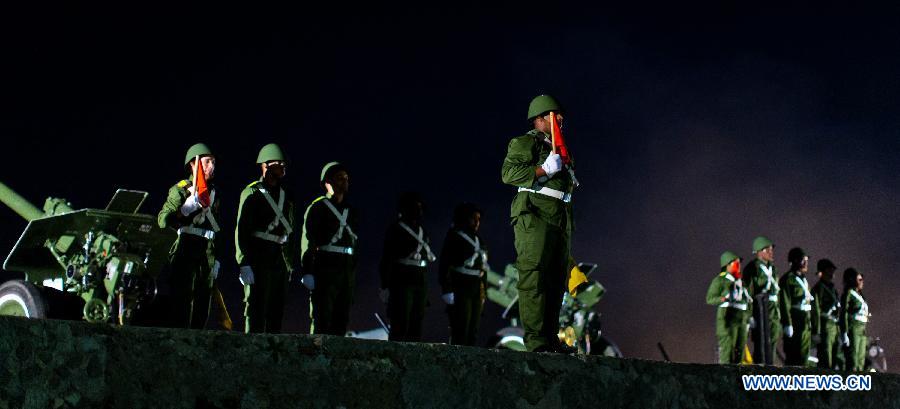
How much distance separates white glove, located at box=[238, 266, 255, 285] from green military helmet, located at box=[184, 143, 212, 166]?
116cm

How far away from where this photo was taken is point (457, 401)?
481 centimetres

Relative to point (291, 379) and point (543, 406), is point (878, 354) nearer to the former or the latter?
point (543, 406)

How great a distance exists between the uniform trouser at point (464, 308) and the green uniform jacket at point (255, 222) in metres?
2.86

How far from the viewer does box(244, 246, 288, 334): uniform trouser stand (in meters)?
8.77

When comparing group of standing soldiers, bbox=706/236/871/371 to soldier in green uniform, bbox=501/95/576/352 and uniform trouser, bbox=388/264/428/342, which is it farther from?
soldier in green uniform, bbox=501/95/576/352

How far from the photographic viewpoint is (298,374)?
427 centimetres

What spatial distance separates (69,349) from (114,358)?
181mm

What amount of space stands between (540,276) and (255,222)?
3315 mm

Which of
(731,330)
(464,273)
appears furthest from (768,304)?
(464,273)

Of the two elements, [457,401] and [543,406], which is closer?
[457,401]

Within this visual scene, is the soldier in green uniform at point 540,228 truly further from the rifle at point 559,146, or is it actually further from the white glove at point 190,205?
the white glove at point 190,205

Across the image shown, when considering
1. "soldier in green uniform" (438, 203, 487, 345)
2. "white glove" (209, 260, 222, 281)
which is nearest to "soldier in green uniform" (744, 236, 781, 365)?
"soldier in green uniform" (438, 203, 487, 345)

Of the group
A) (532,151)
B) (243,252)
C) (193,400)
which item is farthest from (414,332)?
(193,400)

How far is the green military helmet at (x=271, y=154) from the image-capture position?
365 inches
